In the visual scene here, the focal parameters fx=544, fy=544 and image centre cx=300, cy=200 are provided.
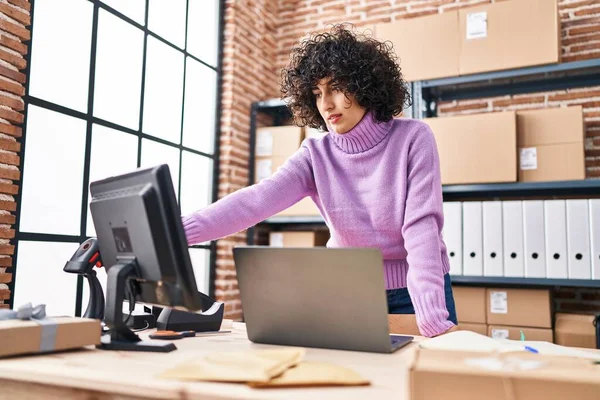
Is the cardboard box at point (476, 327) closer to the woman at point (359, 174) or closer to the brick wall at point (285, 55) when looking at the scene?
the brick wall at point (285, 55)

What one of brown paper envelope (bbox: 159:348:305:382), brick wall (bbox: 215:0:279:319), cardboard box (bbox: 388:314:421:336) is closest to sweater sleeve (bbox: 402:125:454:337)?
cardboard box (bbox: 388:314:421:336)

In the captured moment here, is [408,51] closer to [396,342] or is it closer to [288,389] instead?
[396,342]

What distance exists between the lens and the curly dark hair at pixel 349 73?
4.58 ft

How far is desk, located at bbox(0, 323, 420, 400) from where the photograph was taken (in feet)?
2.15

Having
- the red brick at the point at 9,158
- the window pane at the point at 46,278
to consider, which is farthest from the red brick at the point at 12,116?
the window pane at the point at 46,278

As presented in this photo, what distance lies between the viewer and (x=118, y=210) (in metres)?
1.01

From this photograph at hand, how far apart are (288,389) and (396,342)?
39 cm

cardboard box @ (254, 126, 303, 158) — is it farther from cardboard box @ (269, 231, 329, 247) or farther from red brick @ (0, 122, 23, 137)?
red brick @ (0, 122, 23, 137)

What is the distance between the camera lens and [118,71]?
263cm

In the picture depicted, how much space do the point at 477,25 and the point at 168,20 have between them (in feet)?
5.42

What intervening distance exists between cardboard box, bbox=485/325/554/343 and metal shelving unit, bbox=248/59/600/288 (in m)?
0.21

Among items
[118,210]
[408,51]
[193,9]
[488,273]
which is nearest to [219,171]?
[193,9]

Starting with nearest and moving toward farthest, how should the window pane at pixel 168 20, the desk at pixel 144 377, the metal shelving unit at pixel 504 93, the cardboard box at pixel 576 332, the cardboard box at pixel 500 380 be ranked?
1. the cardboard box at pixel 500 380
2. the desk at pixel 144 377
3. the cardboard box at pixel 576 332
4. the metal shelving unit at pixel 504 93
5. the window pane at pixel 168 20

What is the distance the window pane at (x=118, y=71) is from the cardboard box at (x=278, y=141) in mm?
840
